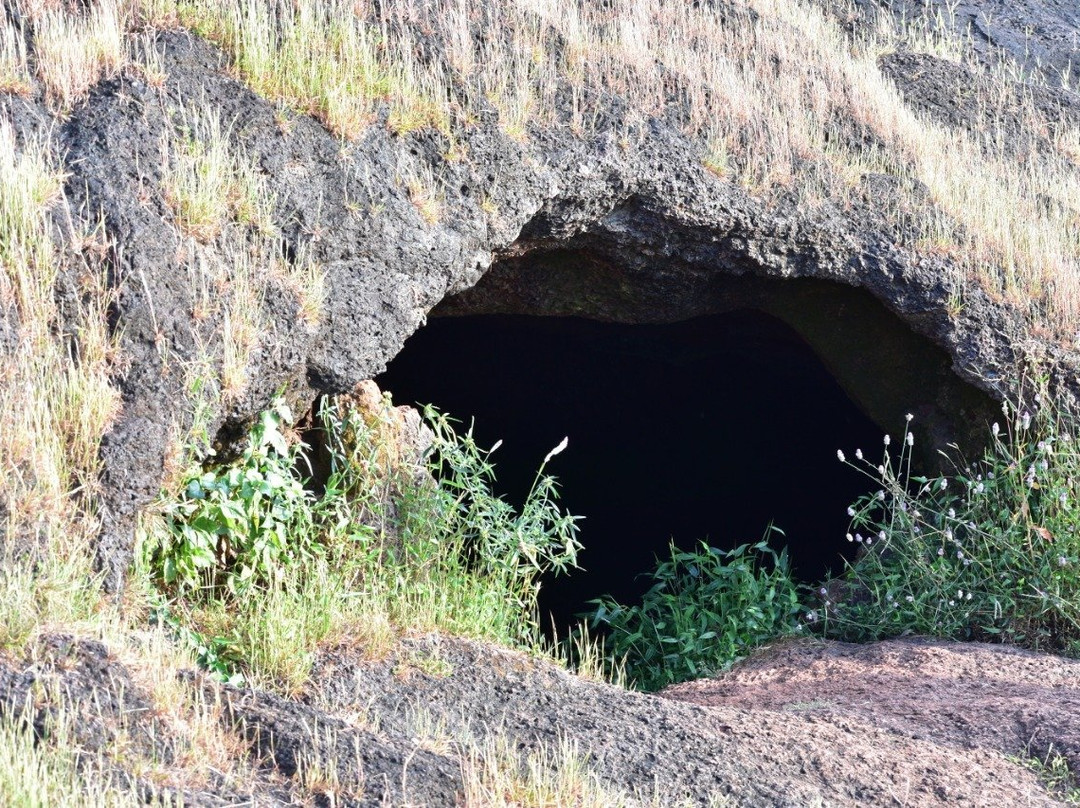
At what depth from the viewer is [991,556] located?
631 centimetres

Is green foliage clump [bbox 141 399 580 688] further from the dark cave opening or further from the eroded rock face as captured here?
the dark cave opening

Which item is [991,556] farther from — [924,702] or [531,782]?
[531,782]

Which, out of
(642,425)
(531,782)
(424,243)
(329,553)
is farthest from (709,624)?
(642,425)

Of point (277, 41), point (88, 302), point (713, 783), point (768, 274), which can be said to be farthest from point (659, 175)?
point (713, 783)

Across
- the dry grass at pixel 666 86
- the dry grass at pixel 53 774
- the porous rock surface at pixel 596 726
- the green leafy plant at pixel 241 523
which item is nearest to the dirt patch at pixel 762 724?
the porous rock surface at pixel 596 726

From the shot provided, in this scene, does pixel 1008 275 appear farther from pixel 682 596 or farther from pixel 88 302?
pixel 88 302

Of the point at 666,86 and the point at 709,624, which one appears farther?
the point at 666,86

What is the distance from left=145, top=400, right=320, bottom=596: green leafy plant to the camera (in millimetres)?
4680

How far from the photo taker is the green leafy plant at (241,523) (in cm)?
468

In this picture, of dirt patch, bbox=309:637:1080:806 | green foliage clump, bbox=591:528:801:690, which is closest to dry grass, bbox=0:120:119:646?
dirt patch, bbox=309:637:1080:806

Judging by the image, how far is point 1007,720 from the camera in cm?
471

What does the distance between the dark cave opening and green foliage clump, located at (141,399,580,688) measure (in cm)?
363

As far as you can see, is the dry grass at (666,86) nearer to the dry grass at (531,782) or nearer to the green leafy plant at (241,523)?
the green leafy plant at (241,523)

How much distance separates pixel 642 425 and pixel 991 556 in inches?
177
